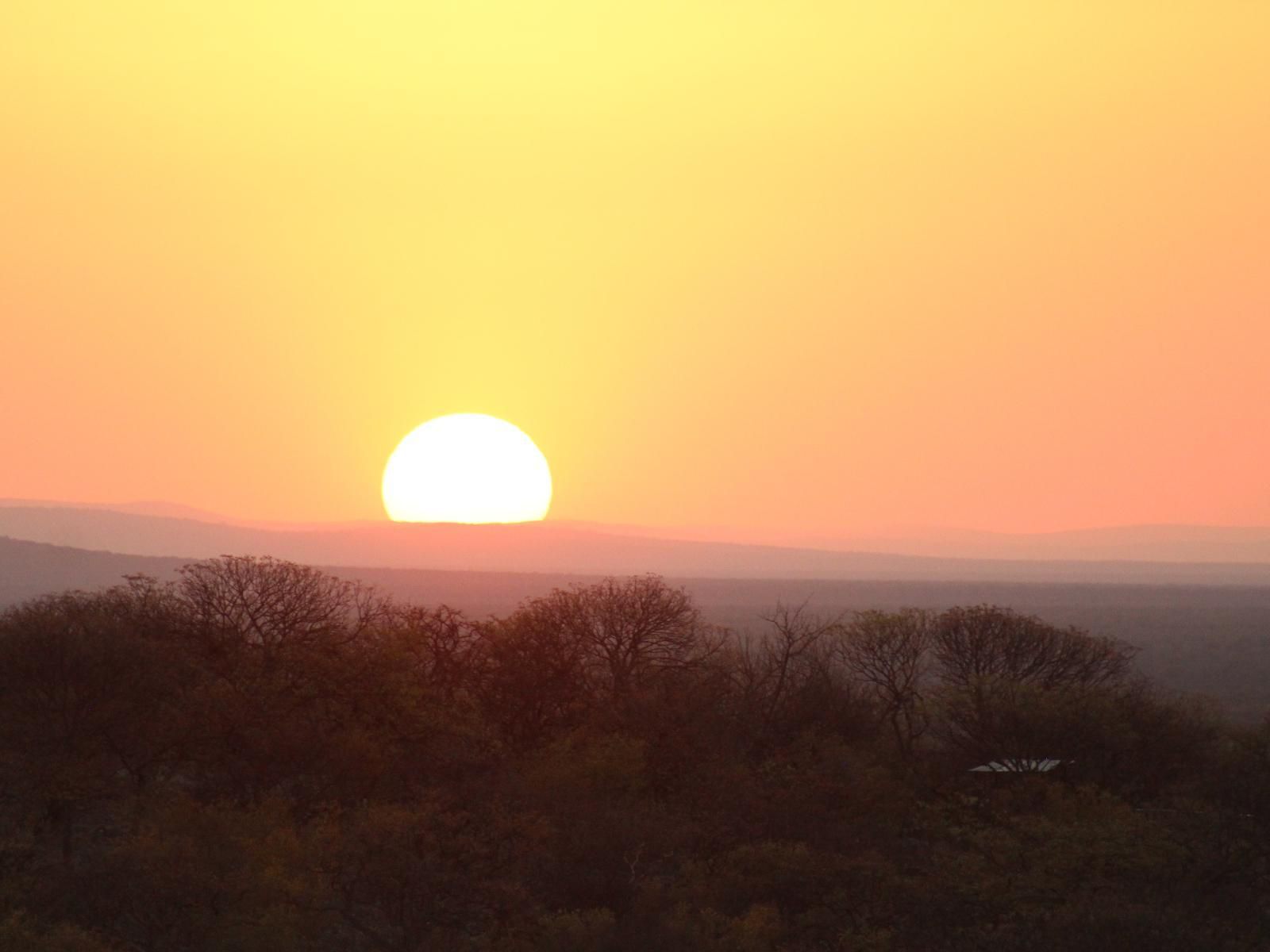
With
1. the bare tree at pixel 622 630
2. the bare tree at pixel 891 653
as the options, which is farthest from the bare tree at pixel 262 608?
the bare tree at pixel 891 653

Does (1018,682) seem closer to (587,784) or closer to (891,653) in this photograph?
(891,653)

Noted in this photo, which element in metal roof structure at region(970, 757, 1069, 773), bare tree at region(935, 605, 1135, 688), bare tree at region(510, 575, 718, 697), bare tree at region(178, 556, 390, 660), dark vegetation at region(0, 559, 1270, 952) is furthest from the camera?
bare tree at region(935, 605, 1135, 688)

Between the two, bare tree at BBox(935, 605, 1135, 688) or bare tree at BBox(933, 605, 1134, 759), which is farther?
bare tree at BBox(935, 605, 1135, 688)

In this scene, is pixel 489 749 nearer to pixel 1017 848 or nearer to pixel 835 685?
pixel 835 685

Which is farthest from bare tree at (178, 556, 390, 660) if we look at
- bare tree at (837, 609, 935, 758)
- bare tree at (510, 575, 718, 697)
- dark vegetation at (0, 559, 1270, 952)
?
bare tree at (837, 609, 935, 758)

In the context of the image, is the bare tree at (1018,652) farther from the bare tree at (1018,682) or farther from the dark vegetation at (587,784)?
the dark vegetation at (587,784)

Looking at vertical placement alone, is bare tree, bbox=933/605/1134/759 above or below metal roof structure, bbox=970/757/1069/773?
above

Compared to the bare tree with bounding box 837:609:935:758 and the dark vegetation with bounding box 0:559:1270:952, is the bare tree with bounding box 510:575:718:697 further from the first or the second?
the bare tree with bounding box 837:609:935:758

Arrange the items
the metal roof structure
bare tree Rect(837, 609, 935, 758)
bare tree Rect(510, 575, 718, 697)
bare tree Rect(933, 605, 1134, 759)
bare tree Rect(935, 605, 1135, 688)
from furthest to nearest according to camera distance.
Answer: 1. bare tree Rect(837, 609, 935, 758)
2. bare tree Rect(935, 605, 1135, 688)
3. bare tree Rect(510, 575, 718, 697)
4. bare tree Rect(933, 605, 1134, 759)
5. the metal roof structure

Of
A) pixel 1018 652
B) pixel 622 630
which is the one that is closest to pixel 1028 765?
pixel 1018 652

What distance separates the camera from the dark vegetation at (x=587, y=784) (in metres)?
36.5

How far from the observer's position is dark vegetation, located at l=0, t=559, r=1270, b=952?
36.5 meters

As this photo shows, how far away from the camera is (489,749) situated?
173ft

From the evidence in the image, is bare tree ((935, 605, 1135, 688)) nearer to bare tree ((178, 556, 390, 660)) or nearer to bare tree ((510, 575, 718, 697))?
bare tree ((510, 575, 718, 697))
